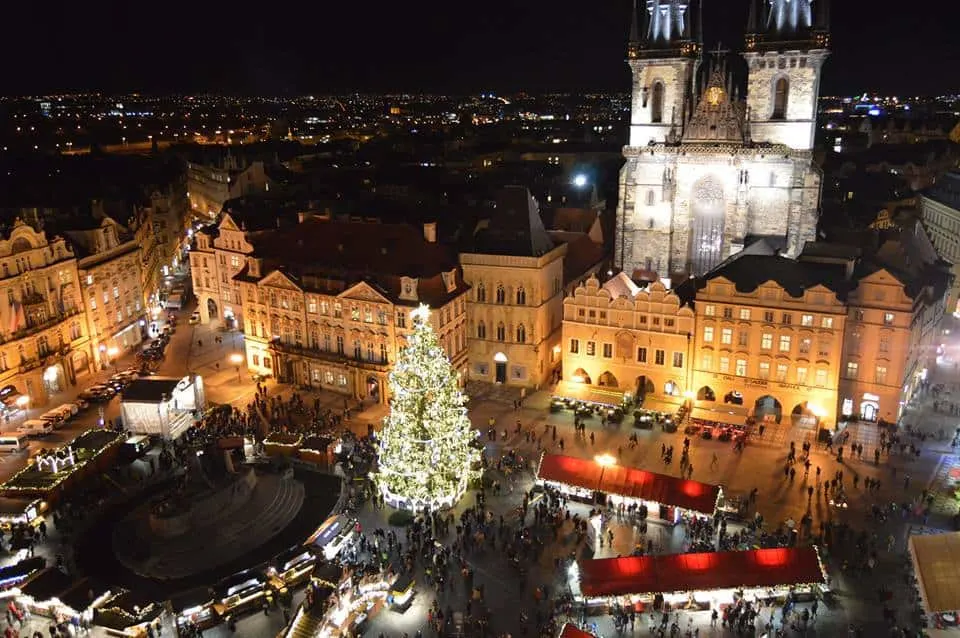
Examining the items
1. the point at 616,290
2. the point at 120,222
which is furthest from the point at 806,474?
the point at 120,222

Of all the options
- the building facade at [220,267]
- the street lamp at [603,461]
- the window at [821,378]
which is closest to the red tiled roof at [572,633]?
the street lamp at [603,461]

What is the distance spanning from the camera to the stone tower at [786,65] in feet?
214

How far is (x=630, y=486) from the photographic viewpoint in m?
42.8

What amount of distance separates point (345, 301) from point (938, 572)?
40062 millimetres

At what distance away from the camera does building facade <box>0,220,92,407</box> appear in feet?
187

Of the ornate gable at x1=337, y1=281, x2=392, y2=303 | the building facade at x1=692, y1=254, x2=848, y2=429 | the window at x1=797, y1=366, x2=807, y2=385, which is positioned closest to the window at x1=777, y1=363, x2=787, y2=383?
the building facade at x1=692, y1=254, x2=848, y2=429

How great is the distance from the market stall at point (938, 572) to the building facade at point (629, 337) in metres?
23.1

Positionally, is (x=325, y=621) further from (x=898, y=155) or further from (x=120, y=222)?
(x=898, y=155)

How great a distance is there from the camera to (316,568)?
3694 cm

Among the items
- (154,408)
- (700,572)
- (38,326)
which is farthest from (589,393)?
(38,326)

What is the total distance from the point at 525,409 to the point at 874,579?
26630 mm

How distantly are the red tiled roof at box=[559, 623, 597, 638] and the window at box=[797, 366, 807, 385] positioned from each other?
1182 inches

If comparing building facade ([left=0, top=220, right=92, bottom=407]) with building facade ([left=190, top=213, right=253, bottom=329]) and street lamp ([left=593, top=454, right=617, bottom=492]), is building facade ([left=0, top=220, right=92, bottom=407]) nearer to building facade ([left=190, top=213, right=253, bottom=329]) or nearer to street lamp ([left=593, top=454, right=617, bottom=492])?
building facade ([left=190, top=213, right=253, bottom=329])

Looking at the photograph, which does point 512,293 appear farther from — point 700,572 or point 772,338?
point 700,572
